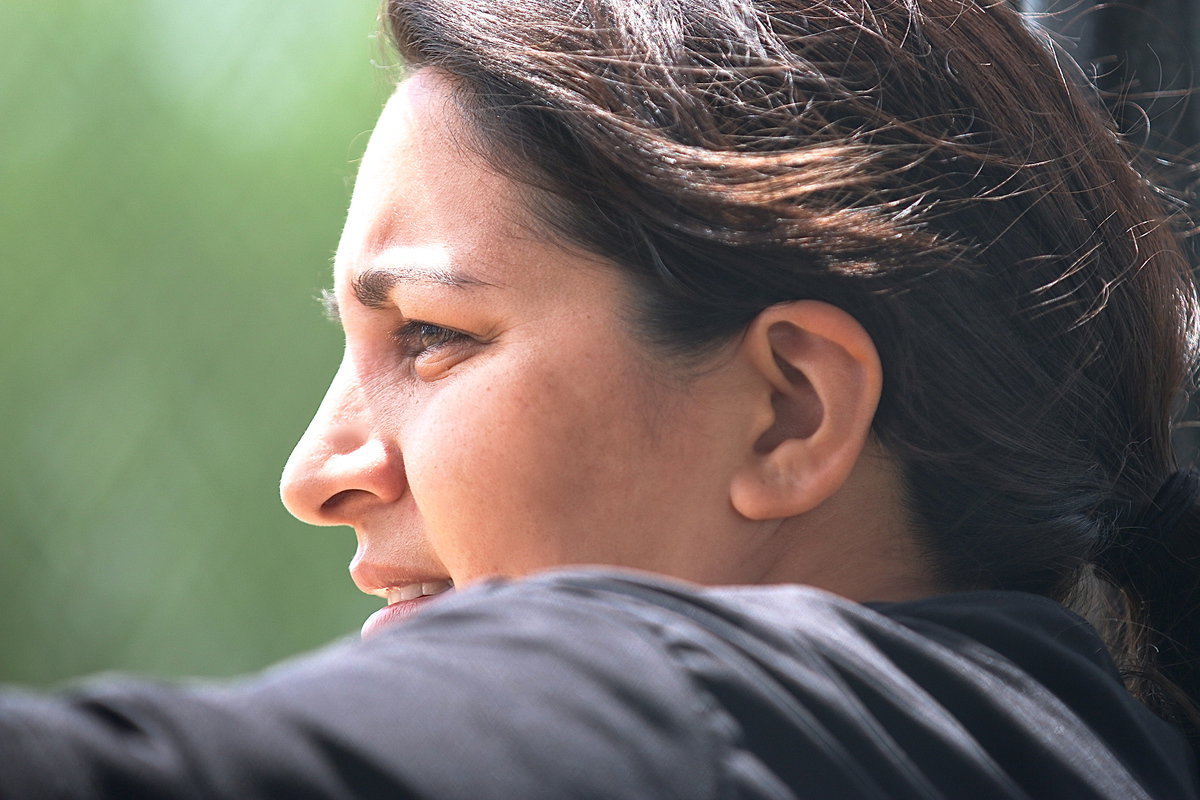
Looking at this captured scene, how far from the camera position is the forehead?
787 millimetres

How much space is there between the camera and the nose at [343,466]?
0.82 metres

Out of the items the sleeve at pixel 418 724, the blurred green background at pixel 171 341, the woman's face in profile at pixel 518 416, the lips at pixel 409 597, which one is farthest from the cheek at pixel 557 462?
the blurred green background at pixel 171 341

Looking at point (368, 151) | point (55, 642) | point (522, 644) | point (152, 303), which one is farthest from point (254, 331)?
point (522, 644)

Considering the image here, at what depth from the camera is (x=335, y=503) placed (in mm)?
851

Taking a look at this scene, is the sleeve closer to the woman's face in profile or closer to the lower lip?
the woman's face in profile

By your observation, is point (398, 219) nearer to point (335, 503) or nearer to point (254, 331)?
point (335, 503)

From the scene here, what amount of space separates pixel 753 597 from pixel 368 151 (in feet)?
1.66

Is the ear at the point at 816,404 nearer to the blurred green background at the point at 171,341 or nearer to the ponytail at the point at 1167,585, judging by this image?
the ponytail at the point at 1167,585

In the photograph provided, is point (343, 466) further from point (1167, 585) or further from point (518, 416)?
point (1167, 585)

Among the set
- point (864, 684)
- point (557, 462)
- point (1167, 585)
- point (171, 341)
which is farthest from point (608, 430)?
point (171, 341)

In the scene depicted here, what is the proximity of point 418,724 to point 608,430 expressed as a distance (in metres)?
0.35

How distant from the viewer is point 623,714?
440mm

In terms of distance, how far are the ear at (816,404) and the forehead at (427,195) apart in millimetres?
165

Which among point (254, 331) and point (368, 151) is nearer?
point (368, 151)
